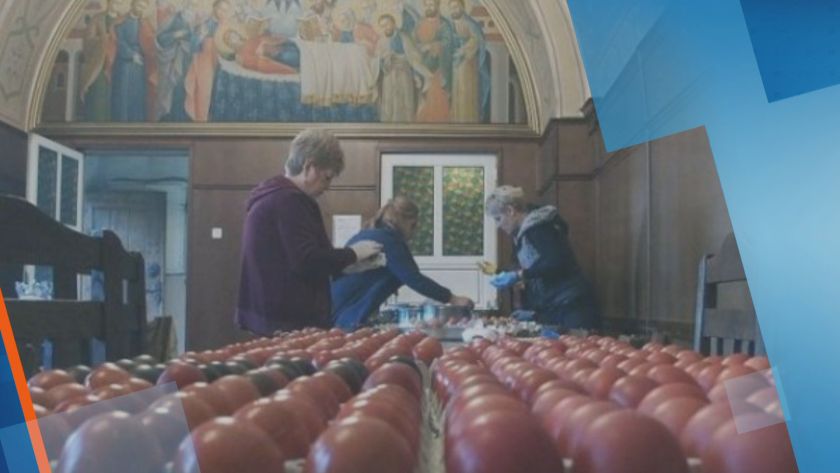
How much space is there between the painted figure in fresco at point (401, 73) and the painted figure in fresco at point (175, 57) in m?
2.10

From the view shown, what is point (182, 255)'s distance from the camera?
47.8ft

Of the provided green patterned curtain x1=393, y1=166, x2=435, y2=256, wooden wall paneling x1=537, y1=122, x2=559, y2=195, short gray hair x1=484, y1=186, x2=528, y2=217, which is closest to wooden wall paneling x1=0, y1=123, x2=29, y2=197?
green patterned curtain x1=393, y1=166, x2=435, y2=256

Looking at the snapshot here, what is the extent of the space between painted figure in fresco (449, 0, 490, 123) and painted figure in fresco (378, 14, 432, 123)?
34cm

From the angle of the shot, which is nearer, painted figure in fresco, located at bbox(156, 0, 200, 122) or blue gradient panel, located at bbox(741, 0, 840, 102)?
blue gradient panel, located at bbox(741, 0, 840, 102)

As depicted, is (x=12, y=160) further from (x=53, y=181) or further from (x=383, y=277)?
(x=383, y=277)

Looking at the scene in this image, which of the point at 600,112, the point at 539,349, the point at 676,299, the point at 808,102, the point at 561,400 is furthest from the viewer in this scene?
the point at 600,112

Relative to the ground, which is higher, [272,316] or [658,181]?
[658,181]

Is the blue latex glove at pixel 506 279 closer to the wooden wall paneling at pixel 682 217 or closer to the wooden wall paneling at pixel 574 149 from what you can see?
the wooden wall paneling at pixel 682 217

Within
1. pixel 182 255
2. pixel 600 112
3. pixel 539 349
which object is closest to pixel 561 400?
pixel 539 349

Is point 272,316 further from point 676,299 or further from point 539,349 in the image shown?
point 676,299

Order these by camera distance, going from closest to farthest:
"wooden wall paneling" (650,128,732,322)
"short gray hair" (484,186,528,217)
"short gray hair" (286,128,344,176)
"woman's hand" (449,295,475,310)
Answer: "short gray hair" (286,128,344,176)
"wooden wall paneling" (650,128,732,322)
"woman's hand" (449,295,475,310)
"short gray hair" (484,186,528,217)

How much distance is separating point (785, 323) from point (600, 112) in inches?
208

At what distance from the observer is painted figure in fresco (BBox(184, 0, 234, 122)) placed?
34.6 feet

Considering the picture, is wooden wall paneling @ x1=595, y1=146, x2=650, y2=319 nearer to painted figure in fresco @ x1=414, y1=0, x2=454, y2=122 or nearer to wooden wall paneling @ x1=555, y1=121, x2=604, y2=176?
wooden wall paneling @ x1=555, y1=121, x2=604, y2=176
